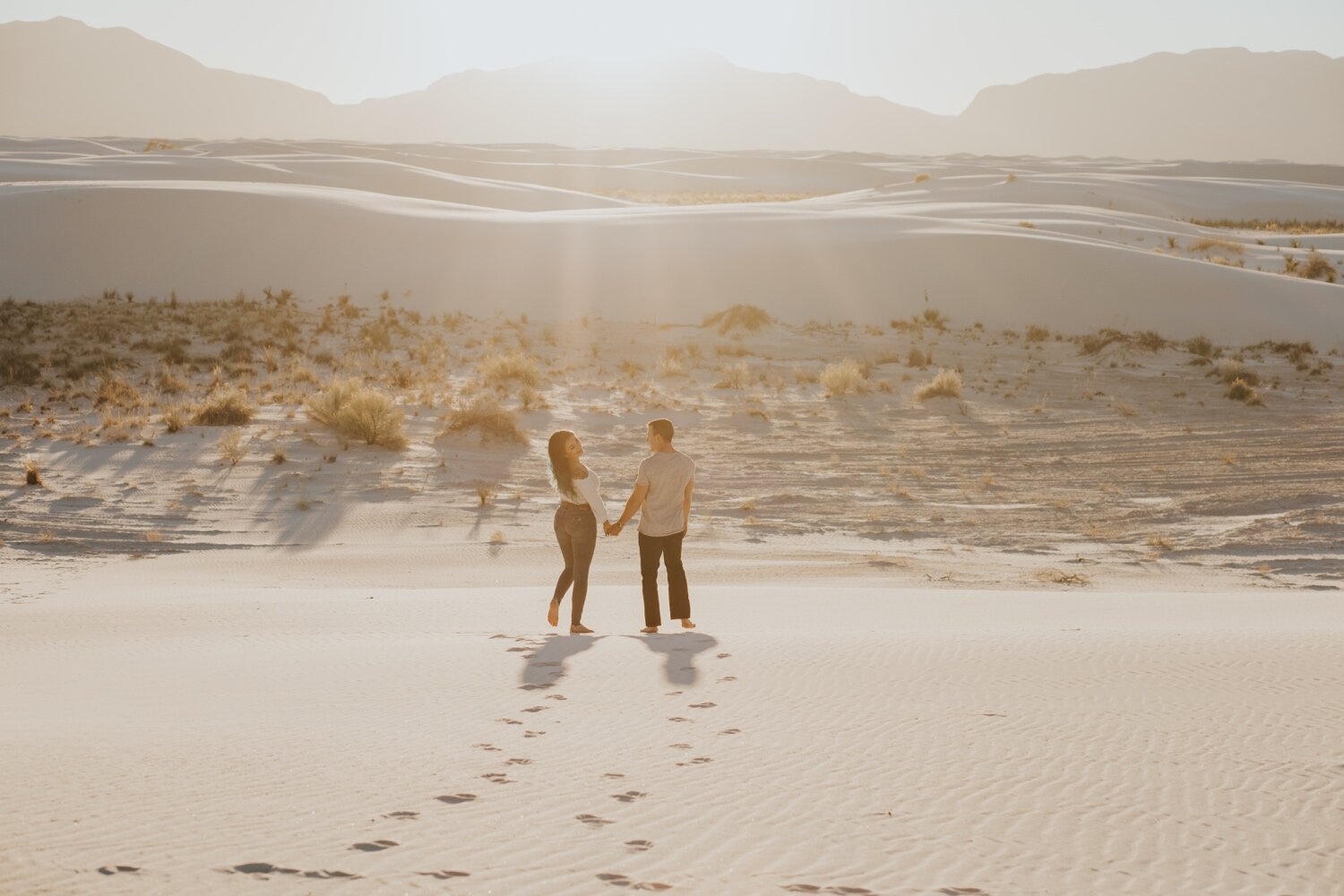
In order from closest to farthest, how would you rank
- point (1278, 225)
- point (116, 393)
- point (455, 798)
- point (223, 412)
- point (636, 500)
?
point (455, 798) → point (636, 500) → point (223, 412) → point (116, 393) → point (1278, 225)

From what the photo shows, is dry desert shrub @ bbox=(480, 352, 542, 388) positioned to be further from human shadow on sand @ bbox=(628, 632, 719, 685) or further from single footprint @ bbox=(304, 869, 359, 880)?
single footprint @ bbox=(304, 869, 359, 880)

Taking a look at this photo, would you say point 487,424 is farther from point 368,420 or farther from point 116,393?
point 116,393

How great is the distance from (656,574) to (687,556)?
4.60 m

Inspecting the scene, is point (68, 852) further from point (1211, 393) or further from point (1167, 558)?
point (1211, 393)

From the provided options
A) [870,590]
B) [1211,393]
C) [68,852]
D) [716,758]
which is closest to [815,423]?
[1211,393]

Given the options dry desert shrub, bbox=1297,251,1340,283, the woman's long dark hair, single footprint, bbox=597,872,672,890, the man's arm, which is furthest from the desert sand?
the woman's long dark hair

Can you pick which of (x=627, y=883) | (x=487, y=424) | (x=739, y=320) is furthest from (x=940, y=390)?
(x=627, y=883)

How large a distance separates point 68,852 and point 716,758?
2.54 meters

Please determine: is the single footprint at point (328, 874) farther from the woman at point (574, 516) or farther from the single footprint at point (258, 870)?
the woman at point (574, 516)

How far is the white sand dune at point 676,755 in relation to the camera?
169 inches

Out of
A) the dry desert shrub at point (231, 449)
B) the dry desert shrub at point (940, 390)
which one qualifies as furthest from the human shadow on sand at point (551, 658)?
the dry desert shrub at point (940, 390)

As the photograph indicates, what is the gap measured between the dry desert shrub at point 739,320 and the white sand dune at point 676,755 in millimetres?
19965

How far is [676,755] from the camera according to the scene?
18.5ft

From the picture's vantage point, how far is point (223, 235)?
35969mm
